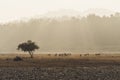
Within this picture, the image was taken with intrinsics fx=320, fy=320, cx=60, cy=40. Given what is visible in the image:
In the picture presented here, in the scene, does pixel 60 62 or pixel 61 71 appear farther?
pixel 60 62

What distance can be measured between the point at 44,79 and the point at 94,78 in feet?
29.4

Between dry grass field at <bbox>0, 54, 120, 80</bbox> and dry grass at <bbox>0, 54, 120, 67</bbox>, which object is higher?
dry grass at <bbox>0, 54, 120, 67</bbox>

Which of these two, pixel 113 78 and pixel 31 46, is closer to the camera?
pixel 113 78

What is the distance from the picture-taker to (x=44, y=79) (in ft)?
185

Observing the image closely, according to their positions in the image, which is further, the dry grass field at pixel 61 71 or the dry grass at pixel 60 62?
the dry grass at pixel 60 62

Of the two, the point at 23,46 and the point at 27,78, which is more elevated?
the point at 23,46

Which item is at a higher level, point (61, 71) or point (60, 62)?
point (60, 62)

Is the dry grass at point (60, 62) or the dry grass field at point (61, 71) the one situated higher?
the dry grass at point (60, 62)

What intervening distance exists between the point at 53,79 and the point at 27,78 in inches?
192

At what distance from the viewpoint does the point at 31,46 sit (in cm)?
14575

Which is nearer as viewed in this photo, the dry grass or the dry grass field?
the dry grass field

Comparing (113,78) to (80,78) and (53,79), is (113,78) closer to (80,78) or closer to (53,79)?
(80,78)

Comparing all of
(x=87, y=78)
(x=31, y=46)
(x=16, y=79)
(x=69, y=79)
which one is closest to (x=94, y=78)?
(x=87, y=78)

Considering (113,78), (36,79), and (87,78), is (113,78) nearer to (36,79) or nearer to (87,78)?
(87,78)
